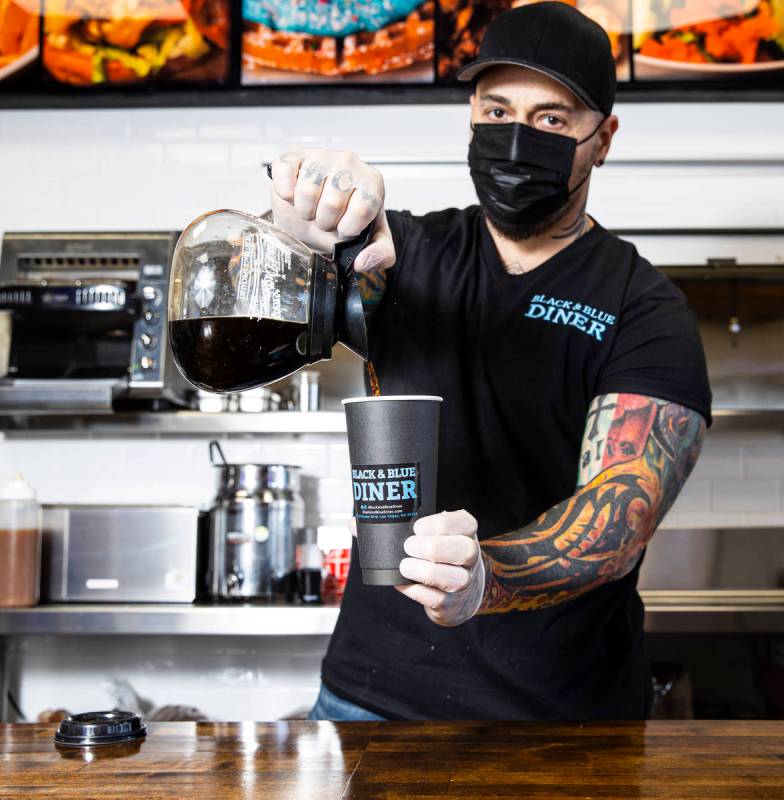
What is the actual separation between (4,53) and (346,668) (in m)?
2.56

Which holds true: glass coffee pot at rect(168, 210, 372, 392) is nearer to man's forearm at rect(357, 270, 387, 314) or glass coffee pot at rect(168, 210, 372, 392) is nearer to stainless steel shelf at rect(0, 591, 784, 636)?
man's forearm at rect(357, 270, 387, 314)

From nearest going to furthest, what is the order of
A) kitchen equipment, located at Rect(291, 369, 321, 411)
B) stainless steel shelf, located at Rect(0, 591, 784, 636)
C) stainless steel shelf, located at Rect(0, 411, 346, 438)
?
stainless steel shelf, located at Rect(0, 591, 784, 636), stainless steel shelf, located at Rect(0, 411, 346, 438), kitchen equipment, located at Rect(291, 369, 321, 411)

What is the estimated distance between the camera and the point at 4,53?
10.6 ft

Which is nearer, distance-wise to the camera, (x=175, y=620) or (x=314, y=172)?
(x=314, y=172)

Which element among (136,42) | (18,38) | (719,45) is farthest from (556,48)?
(18,38)

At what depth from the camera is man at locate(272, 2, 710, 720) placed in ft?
4.42

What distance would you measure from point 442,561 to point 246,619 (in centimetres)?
179

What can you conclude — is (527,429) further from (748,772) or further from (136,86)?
(136,86)

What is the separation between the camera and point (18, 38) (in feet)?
10.6

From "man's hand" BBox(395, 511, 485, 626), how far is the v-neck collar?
65 cm

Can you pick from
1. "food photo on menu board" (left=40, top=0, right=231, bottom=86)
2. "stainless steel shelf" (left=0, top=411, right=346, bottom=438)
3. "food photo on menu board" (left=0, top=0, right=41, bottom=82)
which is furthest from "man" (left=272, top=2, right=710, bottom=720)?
"food photo on menu board" (left=0, top=0, right=41, bottom=82)

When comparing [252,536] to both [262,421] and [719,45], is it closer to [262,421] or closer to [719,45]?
[262,421]

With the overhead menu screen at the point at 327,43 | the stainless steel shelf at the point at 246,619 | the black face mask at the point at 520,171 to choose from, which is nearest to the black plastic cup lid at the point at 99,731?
the black face mask at the point at 520,171

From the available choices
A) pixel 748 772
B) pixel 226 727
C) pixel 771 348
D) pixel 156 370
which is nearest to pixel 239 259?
pixel 226 727
